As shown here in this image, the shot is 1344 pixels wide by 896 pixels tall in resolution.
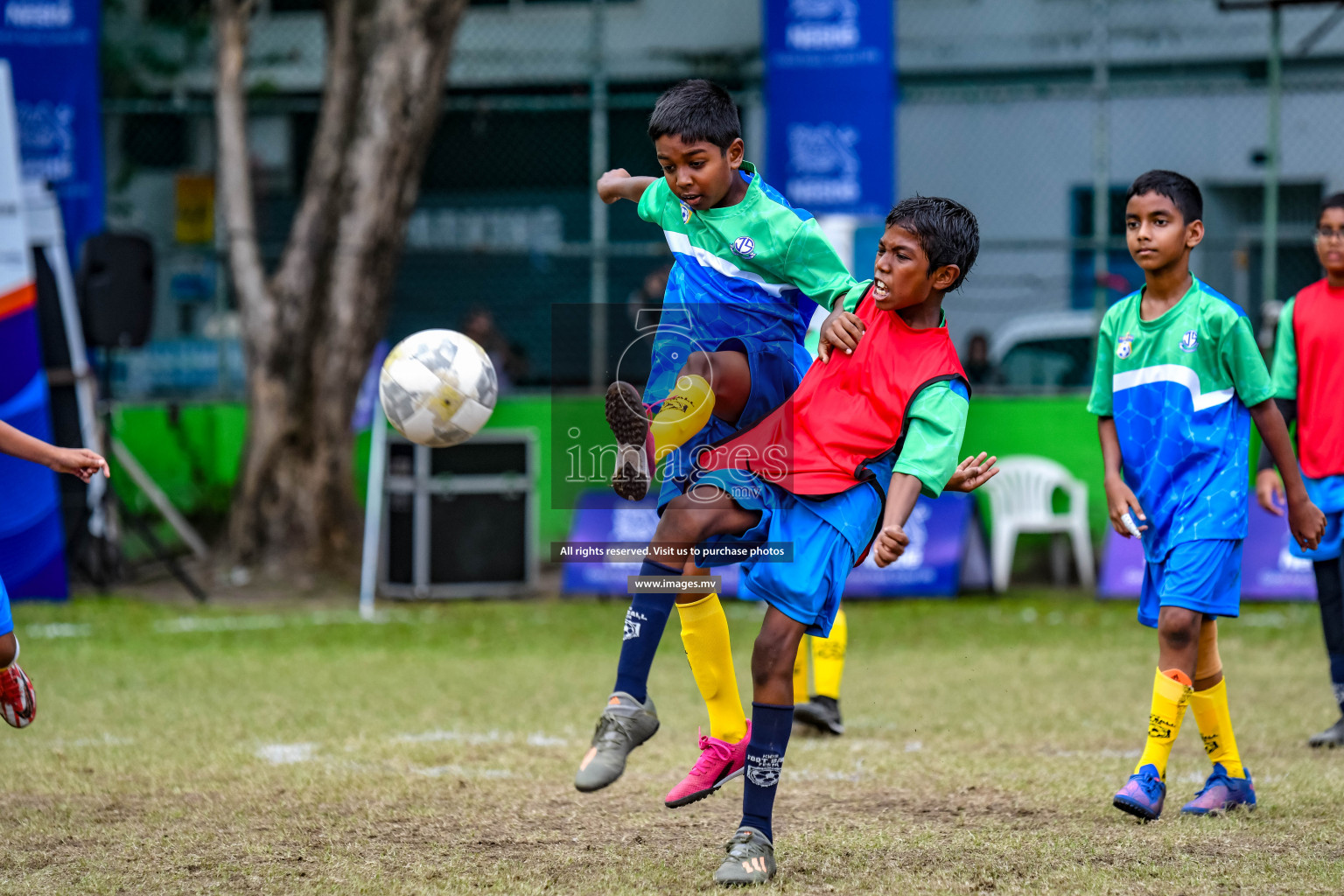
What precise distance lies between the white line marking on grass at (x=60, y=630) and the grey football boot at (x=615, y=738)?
18.9 feet

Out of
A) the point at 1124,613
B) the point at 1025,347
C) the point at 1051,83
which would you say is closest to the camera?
the point at 1124,613

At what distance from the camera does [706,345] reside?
14.8 feet

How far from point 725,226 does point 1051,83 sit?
43.6 ft

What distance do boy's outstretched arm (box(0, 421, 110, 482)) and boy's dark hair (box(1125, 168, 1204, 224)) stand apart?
3.46m

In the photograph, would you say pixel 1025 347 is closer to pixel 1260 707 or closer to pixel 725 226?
pixel 1260 707

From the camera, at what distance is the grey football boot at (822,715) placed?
607 cm

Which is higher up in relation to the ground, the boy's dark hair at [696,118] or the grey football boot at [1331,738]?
the boy's dark hair at [696,118]

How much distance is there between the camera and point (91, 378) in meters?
10.6

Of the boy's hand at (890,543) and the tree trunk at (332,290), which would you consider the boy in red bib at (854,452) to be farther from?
the tree trunk at (332,290)


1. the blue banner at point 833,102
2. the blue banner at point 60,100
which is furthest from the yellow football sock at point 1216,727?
the blue banner at point 60,100

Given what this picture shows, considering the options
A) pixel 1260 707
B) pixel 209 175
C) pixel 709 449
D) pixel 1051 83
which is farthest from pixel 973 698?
pixel 209 175

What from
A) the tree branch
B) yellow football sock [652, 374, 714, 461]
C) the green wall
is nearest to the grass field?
yellow football sock [652, 374, 714, 461]

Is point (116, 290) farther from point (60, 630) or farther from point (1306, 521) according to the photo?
point (1306, 521)

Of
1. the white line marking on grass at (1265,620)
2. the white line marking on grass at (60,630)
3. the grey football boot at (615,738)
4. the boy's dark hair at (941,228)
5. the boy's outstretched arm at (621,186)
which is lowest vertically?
the white line marking on grass at (1265,620)
